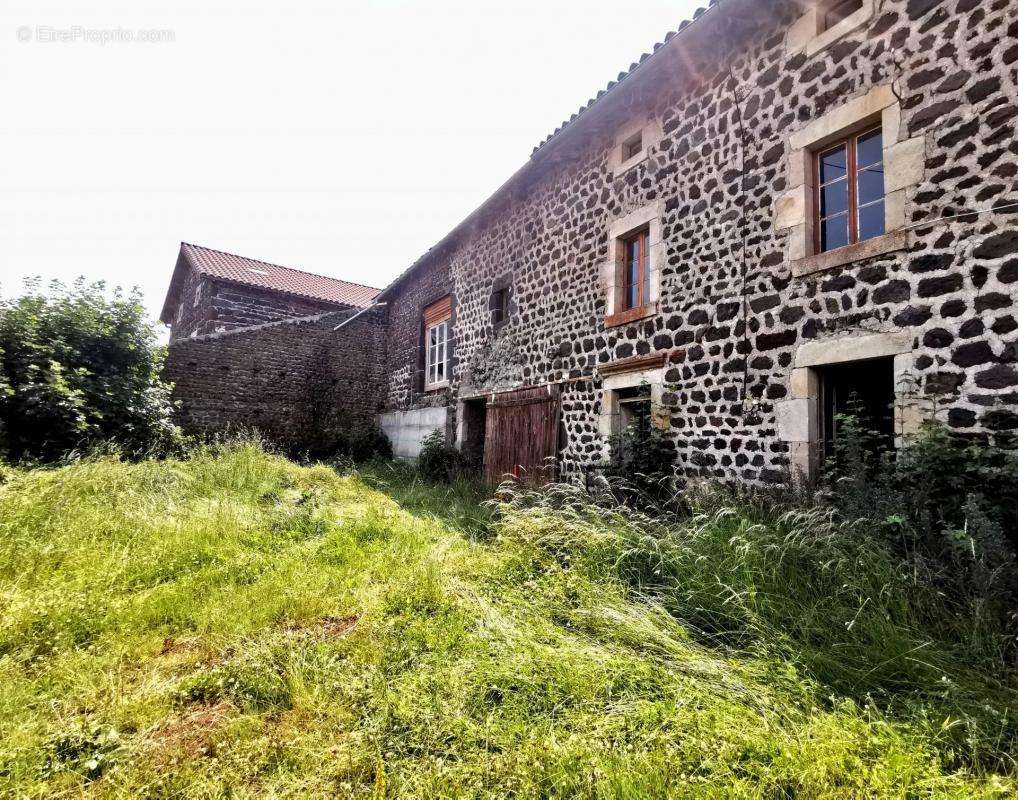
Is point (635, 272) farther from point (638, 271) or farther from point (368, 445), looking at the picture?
point (368, 445)

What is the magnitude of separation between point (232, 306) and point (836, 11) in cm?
1468

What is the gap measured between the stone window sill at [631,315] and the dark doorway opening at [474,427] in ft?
12.3

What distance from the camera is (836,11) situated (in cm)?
445

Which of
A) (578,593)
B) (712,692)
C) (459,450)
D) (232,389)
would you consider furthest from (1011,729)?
(232,389)

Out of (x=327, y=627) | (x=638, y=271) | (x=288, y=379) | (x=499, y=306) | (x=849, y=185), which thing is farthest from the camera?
(x=288, y=379)

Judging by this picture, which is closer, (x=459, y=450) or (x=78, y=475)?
(x=78, y=475)

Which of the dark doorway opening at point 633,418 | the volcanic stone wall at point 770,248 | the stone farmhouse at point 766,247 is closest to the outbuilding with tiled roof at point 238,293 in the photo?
the stone farmhouse at point 766,247

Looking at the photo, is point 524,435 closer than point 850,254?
No

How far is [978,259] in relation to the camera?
3.52 m

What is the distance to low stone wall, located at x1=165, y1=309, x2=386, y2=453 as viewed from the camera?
34.9ft

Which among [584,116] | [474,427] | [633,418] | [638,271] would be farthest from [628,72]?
[474,427]

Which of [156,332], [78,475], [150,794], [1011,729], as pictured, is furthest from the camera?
[156,332]

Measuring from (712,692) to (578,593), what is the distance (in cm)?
114

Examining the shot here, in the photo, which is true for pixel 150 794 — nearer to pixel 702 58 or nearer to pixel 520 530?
pixel 520 530
